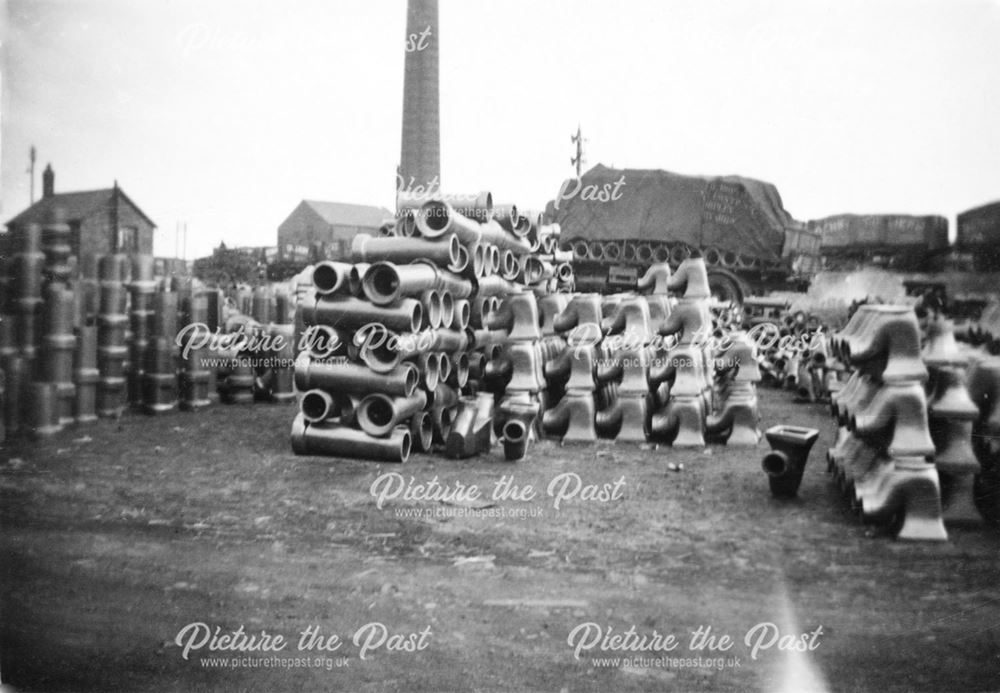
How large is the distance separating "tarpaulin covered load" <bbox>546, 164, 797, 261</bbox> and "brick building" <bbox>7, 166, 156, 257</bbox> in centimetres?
1201

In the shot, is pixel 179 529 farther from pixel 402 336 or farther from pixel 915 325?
pixel 915 325

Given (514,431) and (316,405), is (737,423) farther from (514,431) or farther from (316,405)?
(316,405)

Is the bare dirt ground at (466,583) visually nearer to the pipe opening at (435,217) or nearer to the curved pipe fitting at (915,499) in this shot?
the curved pipe fitting at (915,499)

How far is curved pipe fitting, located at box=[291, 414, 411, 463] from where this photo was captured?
606cm

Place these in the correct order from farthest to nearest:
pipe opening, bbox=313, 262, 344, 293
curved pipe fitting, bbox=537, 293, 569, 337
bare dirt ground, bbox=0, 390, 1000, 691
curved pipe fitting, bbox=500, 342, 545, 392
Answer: curved pipe fitting, bbox=537, 293, 569, 337 < curved pipe fitting, bbox=500, 342, 545, 392 < pipe opening, bbox=313, 262, 344, 293 < bare dirt ground, bbox=0, 390, 1000, 691

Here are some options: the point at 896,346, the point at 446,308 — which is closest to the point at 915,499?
the point at 896,346

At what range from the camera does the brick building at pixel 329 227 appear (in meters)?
12.6

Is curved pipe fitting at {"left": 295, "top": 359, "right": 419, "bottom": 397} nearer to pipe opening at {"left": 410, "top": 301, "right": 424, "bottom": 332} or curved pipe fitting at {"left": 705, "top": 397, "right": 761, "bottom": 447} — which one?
pipe opening at {"left": 410, "top": 301, "right": 424, "bottom": 332}

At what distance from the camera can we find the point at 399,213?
300 inches

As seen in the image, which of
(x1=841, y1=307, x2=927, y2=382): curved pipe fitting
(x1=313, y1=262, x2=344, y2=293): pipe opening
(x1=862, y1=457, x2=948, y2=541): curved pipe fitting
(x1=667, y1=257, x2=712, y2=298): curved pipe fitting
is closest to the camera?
(x1=862, y1=457, x2=948, y2=541): curved pipe fitting

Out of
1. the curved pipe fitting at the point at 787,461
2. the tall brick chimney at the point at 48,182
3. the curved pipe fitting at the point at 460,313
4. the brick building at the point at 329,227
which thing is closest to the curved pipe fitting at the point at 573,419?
the curved pipe fitting at the point at 460,313

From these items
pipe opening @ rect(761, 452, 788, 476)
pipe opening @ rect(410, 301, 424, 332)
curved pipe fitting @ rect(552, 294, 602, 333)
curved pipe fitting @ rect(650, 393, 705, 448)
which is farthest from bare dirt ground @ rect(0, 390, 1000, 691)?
curved pipe fitting @ rect(552, 294, 602, 333)

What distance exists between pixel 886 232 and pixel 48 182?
6494mm

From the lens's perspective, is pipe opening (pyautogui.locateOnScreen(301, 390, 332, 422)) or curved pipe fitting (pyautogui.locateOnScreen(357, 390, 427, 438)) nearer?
curved pipe fitting (pyautogui.locateOnScreen(357, 390, 427, 438))
